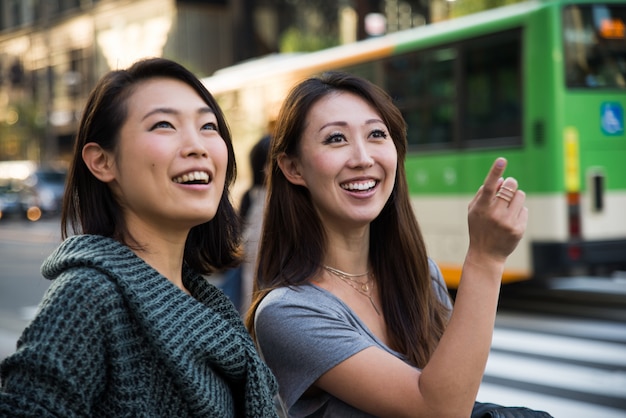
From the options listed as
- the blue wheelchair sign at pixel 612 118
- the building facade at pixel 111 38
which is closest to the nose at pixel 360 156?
the blue wheelchair sign at pixel 612 118

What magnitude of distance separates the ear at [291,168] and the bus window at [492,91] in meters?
6.93

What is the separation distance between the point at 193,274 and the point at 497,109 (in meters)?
7.66

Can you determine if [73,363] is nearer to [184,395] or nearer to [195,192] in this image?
[184,395]

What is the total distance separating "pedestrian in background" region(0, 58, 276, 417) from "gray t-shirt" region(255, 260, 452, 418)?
0.22 m

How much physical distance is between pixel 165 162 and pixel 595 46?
7986 millimetres

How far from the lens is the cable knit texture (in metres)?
1.38

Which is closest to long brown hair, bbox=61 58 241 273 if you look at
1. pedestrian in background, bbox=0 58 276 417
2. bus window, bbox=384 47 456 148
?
pedestrian in background, bbox=0 58 276 417

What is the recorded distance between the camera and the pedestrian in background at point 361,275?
187 centimetres

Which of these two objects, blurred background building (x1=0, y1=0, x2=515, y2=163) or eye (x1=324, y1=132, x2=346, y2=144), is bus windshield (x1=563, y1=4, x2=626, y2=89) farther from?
blurred background building (x1=0, y1=0, x2=515, y2=163)

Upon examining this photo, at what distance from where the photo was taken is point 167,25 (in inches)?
1415

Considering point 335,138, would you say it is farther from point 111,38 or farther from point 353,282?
point 111,38

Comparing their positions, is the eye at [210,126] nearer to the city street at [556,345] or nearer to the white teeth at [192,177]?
the white teeth at [192,177]

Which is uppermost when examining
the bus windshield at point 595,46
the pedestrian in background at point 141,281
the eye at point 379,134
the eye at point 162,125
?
the bus windshield at point 595,46

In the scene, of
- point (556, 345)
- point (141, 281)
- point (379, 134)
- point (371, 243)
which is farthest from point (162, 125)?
point (556, 345)
